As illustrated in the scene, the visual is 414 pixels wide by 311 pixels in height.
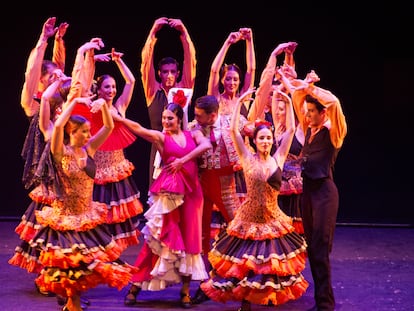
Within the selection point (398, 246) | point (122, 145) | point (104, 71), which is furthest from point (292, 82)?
point (104, 71)

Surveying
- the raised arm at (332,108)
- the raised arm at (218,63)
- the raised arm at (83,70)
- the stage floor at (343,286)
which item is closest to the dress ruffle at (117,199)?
the stage floor at (343,286)

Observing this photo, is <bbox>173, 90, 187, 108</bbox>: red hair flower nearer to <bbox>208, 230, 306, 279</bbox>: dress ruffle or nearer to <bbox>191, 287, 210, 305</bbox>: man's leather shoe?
<bbox>208, 230, 306, 279</bbox>: dress ruffle

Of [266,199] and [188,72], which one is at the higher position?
[188,72]

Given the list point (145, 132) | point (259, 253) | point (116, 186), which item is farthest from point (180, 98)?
point (259, 253)

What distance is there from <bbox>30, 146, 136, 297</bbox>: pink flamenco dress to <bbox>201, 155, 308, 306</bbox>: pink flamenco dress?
0.63 meters

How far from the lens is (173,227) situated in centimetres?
496

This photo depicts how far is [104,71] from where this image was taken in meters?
7.63

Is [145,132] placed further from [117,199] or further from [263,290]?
[263,290]

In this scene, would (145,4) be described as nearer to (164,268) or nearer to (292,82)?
(292,82)

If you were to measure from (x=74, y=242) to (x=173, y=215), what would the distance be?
0.75 metres

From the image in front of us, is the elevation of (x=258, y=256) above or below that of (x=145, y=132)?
below

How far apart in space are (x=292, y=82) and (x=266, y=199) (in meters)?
0.86

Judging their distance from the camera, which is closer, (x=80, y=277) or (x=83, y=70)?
(x=80, y=277)

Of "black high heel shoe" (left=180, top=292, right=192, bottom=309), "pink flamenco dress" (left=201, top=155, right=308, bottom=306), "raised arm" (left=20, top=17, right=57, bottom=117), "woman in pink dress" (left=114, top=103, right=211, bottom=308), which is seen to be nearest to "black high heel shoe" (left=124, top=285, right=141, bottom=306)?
"woman in pink dress" (left=114, top=103, right=211, bottom=308)
